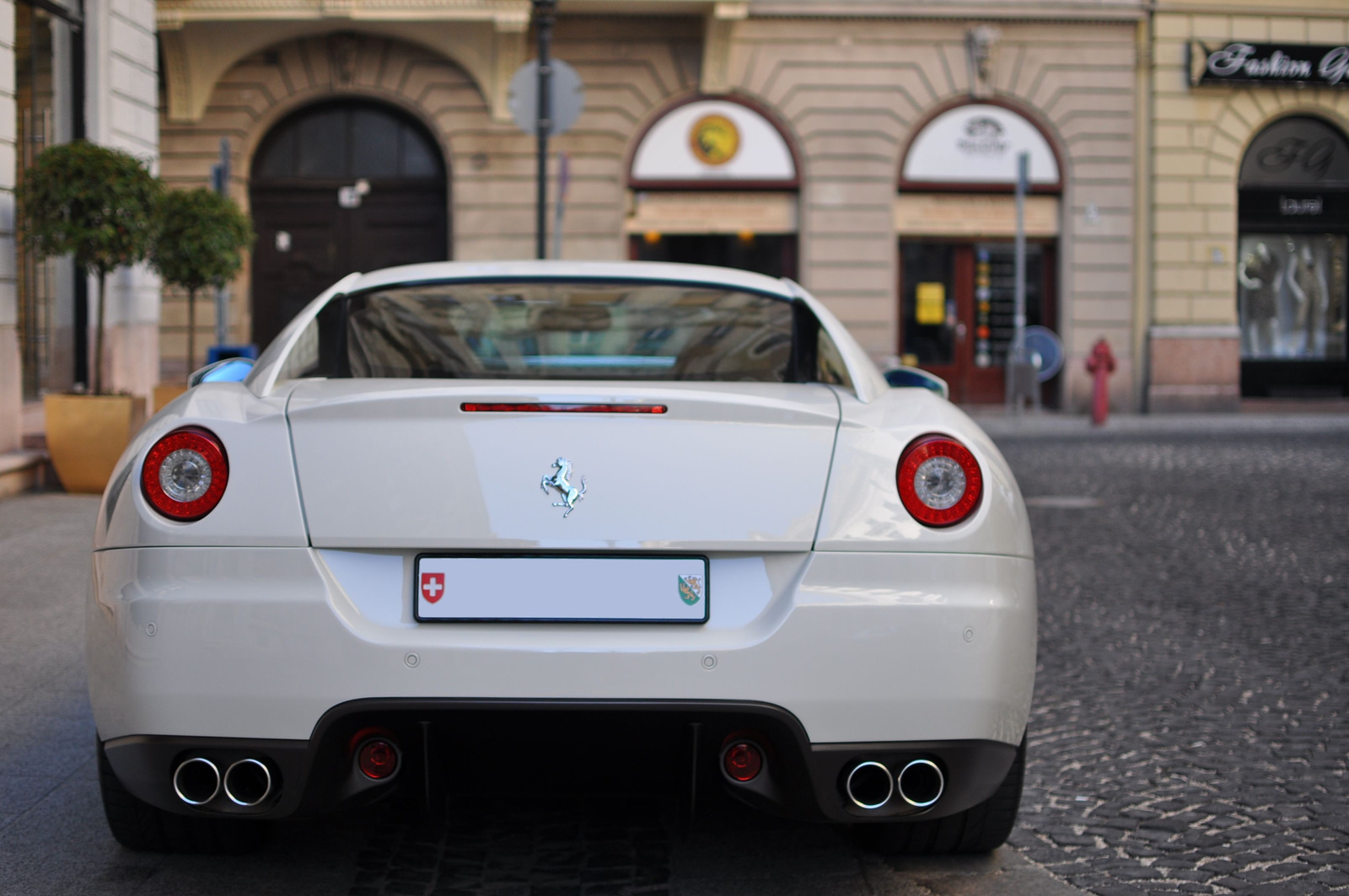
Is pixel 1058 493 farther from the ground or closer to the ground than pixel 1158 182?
closer to the ground

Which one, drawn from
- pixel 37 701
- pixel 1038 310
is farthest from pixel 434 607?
pixel 1038 310

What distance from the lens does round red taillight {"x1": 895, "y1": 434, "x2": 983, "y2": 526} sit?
275 cm

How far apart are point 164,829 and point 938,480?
1.72m

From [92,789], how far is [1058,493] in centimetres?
861

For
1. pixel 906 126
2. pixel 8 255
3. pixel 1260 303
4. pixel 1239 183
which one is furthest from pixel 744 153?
pixel 8 255

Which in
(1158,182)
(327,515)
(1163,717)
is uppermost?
(1158,182)

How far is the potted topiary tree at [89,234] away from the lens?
946cm

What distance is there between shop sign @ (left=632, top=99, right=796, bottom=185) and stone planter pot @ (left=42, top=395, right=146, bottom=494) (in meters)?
12.1

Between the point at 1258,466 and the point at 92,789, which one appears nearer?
the point at 92,789

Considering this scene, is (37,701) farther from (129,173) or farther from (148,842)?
(129,173)

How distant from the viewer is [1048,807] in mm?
3588

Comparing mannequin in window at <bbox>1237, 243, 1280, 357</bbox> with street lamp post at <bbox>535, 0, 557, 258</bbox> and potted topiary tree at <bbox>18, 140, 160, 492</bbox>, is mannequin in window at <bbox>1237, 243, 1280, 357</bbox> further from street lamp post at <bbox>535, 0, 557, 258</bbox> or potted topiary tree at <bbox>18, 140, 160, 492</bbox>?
potted topiary tree at <bbox>18, 140, 160, 492</bbox>

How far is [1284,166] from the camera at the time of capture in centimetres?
2172

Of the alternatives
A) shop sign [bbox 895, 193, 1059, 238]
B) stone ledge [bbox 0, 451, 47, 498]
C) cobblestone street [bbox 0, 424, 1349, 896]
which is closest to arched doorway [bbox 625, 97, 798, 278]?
shop sign [bbox 895, 193, 1059, 238]
